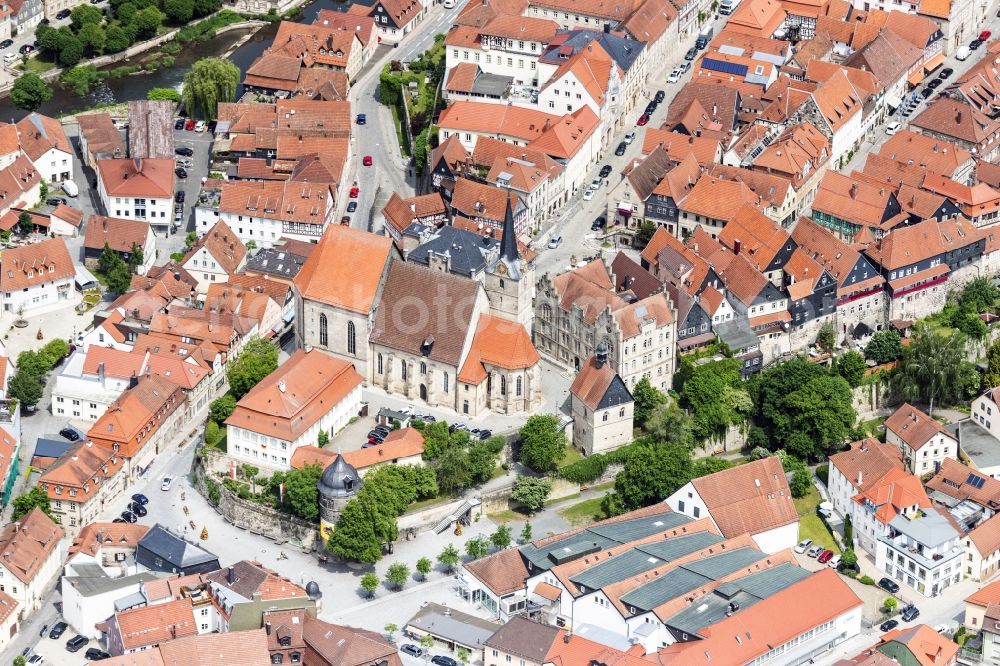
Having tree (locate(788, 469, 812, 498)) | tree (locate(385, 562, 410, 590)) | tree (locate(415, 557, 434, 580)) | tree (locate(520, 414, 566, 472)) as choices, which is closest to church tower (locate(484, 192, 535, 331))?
tree (locate(520, 414, 566, 472))

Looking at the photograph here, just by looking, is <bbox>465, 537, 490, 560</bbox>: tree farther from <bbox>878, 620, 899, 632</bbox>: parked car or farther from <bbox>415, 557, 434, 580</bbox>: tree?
<bbox>878, 620, 899, 632</bbox>: parked car

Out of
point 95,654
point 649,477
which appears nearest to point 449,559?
point 649,477

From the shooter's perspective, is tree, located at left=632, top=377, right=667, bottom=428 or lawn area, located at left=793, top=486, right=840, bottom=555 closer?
lawn area, located at left=793, top=486, right=840, bottom=555

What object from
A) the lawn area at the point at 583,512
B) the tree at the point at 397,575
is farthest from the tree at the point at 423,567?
the lawn area at the point at 583,512

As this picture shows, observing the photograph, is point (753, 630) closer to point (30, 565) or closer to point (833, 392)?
point (833, 392)

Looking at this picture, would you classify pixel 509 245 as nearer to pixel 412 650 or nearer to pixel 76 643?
pixel 412 650

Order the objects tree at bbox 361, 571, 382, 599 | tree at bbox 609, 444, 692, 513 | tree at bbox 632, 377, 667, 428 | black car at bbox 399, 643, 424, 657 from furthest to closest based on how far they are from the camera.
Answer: tree at bbox 632, 377, 667, 428 < tree at bbox 609, 444, 692, 513 < tree at bbox 361, 571, 382, 599 < black car at bbox 399, 643, 424, 657

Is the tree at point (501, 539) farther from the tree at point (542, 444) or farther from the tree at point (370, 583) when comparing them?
the tree at point (370, 583)

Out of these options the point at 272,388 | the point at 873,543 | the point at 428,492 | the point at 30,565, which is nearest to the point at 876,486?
the point at 873,543
